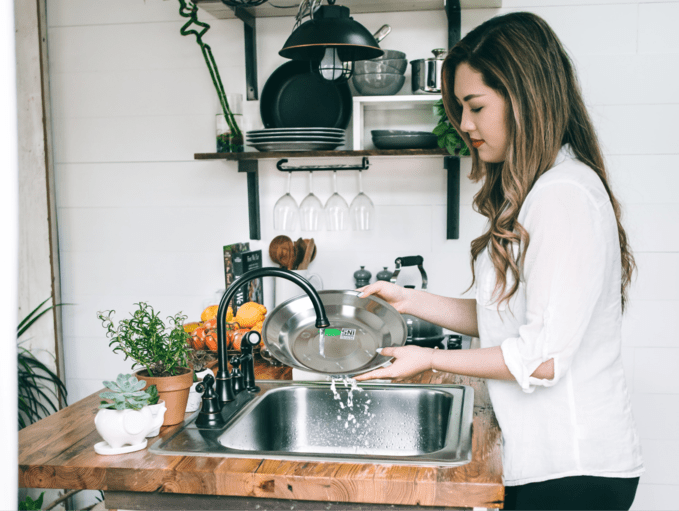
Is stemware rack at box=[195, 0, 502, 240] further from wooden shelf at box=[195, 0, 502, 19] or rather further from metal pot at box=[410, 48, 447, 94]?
metal pot at box=[410, 48, 447, 94]

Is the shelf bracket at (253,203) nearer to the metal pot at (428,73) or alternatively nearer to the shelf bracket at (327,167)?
the shelf bracket at (327,167)

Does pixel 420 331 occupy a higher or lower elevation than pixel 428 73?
lower

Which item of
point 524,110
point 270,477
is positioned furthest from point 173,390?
point 524,110

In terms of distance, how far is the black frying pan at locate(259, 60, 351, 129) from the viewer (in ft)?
7.62

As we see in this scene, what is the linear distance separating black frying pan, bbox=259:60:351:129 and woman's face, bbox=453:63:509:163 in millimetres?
1117

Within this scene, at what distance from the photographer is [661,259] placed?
2244mm

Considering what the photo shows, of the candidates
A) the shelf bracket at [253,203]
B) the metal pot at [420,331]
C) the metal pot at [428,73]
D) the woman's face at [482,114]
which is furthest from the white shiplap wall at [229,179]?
the woman's face at [482,114]

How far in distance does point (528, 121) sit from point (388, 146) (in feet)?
3.40

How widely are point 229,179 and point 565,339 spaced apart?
5.71 ft

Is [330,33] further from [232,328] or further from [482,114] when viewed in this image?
[232,328]

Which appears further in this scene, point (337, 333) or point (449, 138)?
point (449, 138)

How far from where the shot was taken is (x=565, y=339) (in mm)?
1039

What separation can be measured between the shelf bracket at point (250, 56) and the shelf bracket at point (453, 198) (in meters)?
0.82

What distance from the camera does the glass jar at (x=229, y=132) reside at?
2.26 metres
